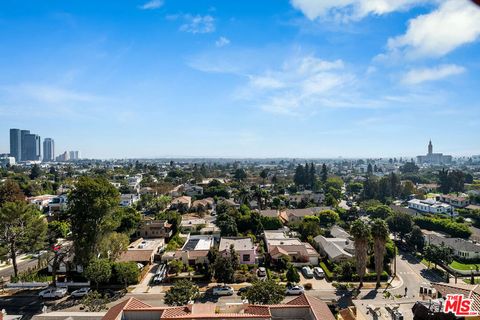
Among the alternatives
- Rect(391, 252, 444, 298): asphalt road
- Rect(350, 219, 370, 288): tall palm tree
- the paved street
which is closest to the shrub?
Rect(391, 252, 444, 298): asphalt road

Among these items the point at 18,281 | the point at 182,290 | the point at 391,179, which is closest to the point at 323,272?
the point at 182,290

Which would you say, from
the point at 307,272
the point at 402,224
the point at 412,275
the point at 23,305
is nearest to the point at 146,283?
the point at 23,305

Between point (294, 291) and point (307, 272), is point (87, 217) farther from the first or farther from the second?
point (307, 272)

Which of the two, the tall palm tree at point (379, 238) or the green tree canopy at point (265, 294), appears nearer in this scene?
the green tree canopy at point (265, 294)

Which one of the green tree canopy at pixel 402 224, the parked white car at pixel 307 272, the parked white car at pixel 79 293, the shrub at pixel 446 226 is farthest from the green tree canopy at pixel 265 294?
the shrub at pixel 446 226

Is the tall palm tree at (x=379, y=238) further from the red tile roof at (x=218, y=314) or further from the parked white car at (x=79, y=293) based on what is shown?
the parked white car at (x=79, y=293)

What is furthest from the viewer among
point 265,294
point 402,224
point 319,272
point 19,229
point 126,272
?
point 402,224

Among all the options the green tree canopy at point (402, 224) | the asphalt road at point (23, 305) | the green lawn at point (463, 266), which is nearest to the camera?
the asphalt road at point (23, 305)

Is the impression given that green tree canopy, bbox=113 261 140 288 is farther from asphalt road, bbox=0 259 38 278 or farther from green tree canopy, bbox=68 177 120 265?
asphalt road, bbox=0 259 38 278

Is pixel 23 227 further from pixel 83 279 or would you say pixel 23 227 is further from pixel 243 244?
pixel 243 244

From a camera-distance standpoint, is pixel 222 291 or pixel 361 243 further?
pixel 361 243
